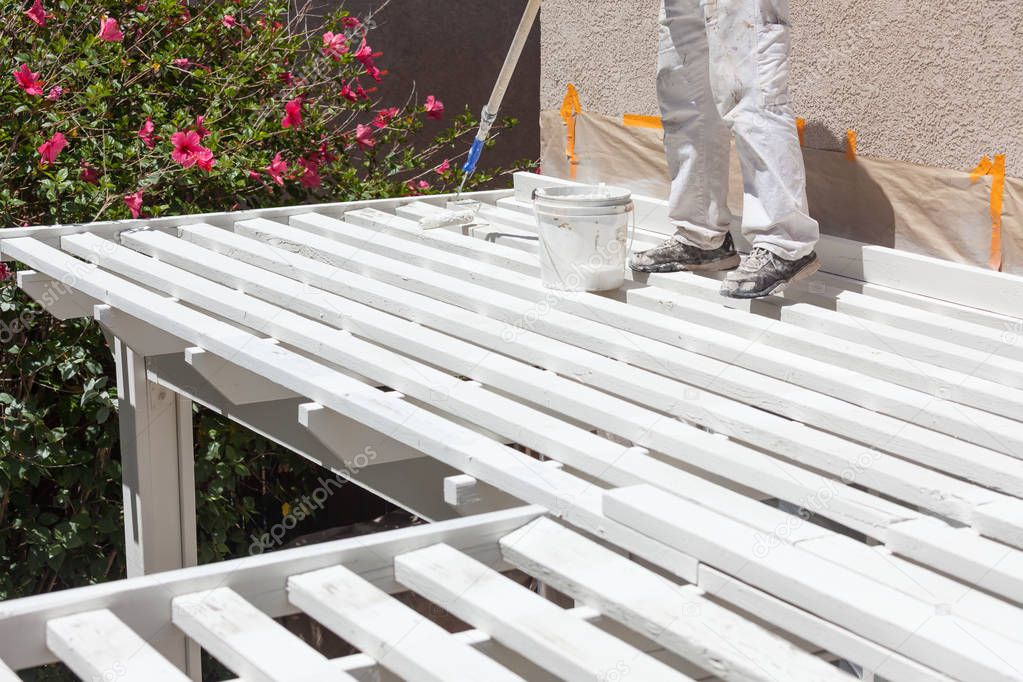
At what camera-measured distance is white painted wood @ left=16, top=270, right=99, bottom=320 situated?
3.10 m

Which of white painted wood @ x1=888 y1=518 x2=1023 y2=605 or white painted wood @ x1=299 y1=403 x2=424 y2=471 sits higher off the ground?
white painted wood @ x1=888 y1=518 x2=1023 y2=605

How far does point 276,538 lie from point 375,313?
1.95 meters

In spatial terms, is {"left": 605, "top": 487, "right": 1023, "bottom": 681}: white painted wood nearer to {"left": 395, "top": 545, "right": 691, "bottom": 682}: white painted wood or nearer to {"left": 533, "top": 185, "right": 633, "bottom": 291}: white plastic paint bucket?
{"left": 395, "top": 545, "right": 691, "bottom": 682}: white painted wood

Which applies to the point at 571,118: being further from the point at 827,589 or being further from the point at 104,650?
the point at 104,650

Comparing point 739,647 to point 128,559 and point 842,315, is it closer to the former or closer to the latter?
point 842,315

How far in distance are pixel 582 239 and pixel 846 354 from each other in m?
0.71

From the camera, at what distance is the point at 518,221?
12.2 feet

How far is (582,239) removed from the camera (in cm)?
281

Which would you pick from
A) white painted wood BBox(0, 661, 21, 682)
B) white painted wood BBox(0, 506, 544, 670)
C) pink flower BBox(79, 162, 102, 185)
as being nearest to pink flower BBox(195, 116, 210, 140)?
pink flower BBox(79, 162, 102, 185)

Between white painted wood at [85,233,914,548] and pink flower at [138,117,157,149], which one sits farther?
pink flower at [138,117,157,149]

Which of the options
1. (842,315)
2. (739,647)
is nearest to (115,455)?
(842,315)

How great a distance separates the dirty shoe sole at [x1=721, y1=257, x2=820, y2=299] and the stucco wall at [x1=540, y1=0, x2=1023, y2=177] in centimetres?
51

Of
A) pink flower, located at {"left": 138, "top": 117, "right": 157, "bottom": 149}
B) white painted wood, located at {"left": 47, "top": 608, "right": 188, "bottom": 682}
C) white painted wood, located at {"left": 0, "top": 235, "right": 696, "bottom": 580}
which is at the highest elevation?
pink flower, located at {"left": 138, "top": 117, "right": 157, "bottom": 149}

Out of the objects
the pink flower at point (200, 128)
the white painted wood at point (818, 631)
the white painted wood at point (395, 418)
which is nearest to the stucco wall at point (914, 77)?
the white painted wood at point (395, 418)
